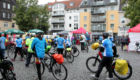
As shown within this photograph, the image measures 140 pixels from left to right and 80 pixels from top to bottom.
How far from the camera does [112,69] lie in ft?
17.4

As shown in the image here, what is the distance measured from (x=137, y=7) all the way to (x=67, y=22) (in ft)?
102

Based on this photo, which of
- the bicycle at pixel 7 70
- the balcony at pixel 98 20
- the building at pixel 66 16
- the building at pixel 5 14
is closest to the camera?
the bicycle at pixel 7 70

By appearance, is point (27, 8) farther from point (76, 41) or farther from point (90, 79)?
point (90, 79)

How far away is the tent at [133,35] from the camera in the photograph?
14.8m

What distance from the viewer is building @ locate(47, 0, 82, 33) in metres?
48.7

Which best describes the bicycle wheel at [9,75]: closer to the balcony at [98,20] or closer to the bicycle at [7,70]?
the bicycle at [7,70]

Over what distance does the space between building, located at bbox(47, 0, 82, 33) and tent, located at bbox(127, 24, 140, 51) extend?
3359cm

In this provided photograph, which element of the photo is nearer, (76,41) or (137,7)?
(137,7)

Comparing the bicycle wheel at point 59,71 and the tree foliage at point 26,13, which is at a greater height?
the tree foliage at point 26,13

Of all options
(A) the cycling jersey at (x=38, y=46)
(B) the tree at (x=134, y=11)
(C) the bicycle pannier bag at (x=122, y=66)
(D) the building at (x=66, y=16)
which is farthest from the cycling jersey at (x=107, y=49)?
(D) the building at (x=66, y=16)

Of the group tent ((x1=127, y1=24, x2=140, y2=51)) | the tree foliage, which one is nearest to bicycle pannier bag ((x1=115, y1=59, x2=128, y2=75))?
tent ((x1=127, y1=24, x2=140, y2=51))

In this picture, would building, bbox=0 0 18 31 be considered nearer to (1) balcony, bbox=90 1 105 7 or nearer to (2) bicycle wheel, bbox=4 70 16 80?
(1) balcony, bbox=90 1 105 7

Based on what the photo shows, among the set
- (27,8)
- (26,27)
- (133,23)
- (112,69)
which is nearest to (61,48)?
(112,69)

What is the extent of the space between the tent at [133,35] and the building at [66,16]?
1322 inches
